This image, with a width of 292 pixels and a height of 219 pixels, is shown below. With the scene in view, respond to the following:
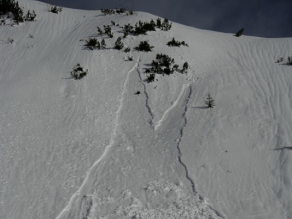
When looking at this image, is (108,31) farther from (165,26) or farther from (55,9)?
(55,9)

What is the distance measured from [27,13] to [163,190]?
9737mm

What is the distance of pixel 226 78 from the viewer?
755 centimetres

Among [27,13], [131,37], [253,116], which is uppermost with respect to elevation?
[27,13]

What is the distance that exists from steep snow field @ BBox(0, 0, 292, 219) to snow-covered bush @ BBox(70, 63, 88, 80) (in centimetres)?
18

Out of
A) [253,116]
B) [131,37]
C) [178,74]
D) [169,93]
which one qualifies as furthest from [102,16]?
[253,116]

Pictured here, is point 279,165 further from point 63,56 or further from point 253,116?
point 63,56

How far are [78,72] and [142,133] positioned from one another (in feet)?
10.5

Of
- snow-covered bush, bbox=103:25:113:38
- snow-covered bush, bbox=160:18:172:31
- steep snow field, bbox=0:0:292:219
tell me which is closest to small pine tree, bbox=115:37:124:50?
steep snow field, bbox=0:0:292:219

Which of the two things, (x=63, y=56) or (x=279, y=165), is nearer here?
(x=279, y=165)

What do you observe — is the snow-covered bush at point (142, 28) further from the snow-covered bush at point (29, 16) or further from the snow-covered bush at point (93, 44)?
the snow-covered bush at point (29, 16)

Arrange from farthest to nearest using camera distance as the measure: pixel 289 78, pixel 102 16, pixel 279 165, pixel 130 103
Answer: pixel 102 16
pixel 289 78
pixel 130 103
pixel 279 165

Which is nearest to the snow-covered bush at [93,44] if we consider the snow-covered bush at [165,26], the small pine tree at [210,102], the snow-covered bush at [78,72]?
the snow-covered bush at [78,72]

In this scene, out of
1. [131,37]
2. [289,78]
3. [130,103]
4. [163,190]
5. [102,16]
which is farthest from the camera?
[102,16]

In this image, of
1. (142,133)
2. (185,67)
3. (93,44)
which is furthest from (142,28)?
(142,133)
